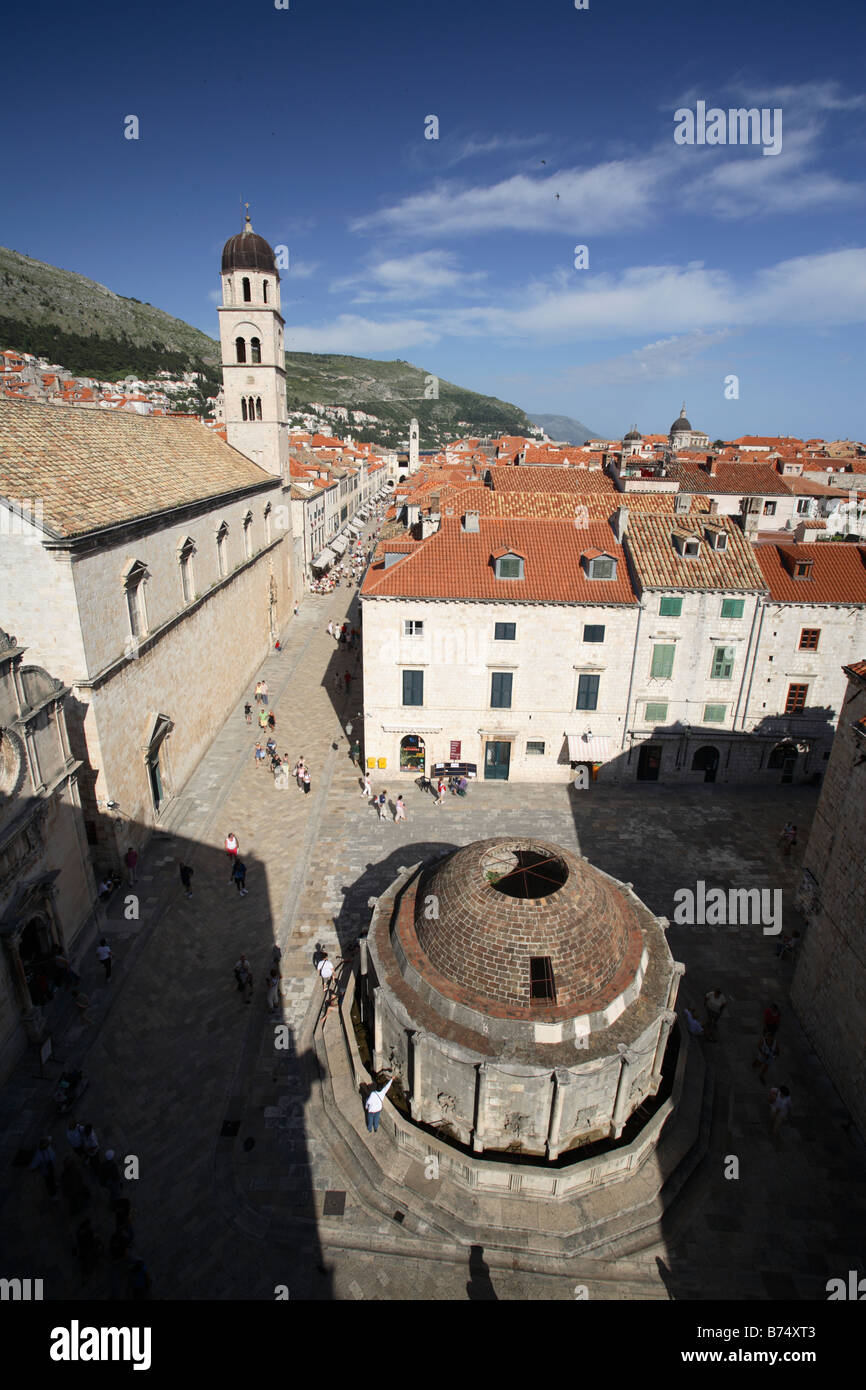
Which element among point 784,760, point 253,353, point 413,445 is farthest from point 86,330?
point 784,760

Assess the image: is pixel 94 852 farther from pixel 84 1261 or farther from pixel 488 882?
pixel 488 882

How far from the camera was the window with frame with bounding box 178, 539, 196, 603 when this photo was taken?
30922mm

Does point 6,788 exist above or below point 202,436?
below

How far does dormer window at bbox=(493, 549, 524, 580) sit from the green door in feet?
25.5

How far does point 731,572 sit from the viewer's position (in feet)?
95.6

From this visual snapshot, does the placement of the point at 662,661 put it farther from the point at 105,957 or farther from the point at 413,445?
the point at 413,445

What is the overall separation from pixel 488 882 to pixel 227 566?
29967 millimetres

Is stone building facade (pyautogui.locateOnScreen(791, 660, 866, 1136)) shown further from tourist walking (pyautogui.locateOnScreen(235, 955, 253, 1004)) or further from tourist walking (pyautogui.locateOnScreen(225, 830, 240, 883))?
tourist walking (pyautogui.locateOnScreen(225, 830, 240, 883))

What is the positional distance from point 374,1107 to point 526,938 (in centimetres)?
510

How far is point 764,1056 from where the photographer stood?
1662 cm

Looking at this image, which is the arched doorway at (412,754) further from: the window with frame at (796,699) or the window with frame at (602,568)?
the window with frame at (796,699)

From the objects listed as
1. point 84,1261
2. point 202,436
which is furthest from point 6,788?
point 202,436
